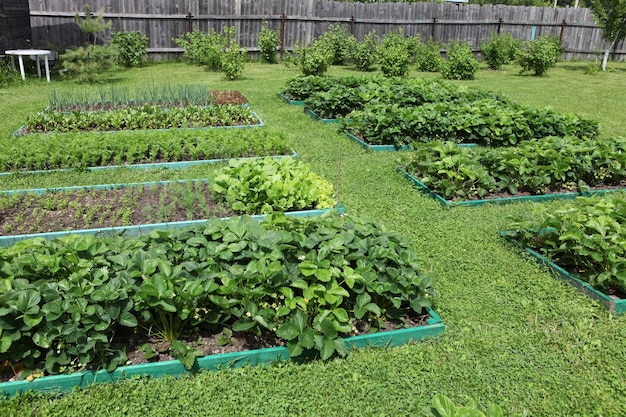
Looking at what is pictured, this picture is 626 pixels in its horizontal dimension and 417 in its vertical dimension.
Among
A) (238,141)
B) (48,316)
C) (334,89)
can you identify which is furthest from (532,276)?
(334,89)

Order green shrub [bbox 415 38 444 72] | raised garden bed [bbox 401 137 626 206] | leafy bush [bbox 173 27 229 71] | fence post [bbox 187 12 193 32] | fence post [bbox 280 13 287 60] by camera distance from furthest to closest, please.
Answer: fence post [bbox 280 13 287 60]
green shrub [bbox 415 38 444 72]
fence post [bbox 187 12 193 32]
leafy bush [bbox 173 27 229 71]
raised garden bed [bbox 401 137 626 206]

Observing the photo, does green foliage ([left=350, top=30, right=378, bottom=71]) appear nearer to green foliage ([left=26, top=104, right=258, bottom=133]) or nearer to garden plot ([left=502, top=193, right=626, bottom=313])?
green foliage ([left=26, top=104, right=258, bottom=133])

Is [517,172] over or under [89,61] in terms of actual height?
under

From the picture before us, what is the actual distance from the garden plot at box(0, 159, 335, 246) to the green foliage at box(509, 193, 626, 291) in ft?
6.76

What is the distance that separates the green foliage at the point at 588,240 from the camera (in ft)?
12.7

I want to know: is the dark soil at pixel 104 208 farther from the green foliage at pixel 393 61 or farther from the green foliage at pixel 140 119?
the green foliage at pixel 393 61

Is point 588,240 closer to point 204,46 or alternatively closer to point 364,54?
point 204,46

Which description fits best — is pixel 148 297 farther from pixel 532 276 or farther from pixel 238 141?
pixel 238 141

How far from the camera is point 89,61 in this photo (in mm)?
12391

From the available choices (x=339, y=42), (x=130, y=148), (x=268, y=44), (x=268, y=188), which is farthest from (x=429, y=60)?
(x=268, y=188)

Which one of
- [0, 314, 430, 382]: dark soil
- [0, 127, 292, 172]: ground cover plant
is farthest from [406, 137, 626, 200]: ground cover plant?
[0, 314, 430, 382]: dark soil

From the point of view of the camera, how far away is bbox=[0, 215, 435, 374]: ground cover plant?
2826mm

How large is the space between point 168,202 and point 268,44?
44.0 feet

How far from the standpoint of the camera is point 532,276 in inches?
168
